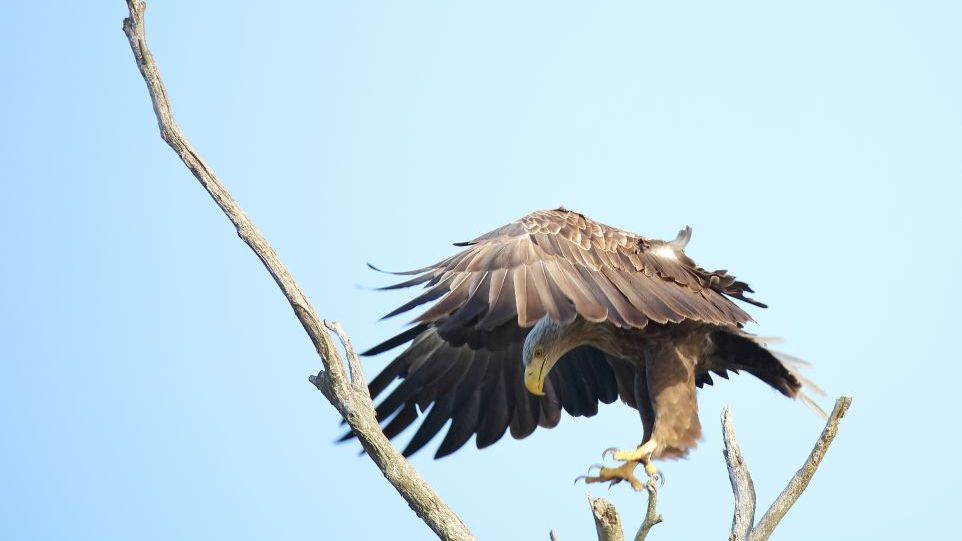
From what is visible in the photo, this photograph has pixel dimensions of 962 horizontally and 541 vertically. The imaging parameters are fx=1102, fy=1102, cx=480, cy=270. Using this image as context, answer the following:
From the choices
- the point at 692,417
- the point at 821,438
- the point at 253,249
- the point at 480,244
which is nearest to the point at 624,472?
the point at 692,417

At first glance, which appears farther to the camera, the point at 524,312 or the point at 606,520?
the point at 524,312

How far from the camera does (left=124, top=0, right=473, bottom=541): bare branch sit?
4695 mm

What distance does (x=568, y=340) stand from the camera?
20.1ft

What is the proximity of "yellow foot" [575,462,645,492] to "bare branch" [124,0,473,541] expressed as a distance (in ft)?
3.89

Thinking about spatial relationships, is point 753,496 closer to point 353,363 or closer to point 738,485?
point 738,485

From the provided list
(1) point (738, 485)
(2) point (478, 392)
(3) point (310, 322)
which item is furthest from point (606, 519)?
(2) point (478, 392)

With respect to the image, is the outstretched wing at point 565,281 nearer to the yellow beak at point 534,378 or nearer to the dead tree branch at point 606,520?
the yellow beak at point 534,378

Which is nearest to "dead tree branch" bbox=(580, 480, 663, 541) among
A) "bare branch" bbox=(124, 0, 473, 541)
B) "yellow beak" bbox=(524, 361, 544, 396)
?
"bare branch" bbox=(124, 0, 473, 541)

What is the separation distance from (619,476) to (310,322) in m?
1.95

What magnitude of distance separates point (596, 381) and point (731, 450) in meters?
1.71

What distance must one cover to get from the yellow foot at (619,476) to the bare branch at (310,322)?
1.18m

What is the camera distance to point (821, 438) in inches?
204

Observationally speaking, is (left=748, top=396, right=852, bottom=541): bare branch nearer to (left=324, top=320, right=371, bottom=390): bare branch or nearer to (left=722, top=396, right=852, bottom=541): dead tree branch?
(left=722, top=396, right=852, bottom=541): dead tree branch

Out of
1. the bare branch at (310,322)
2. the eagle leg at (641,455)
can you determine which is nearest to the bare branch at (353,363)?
the bare branch at (310,322)
